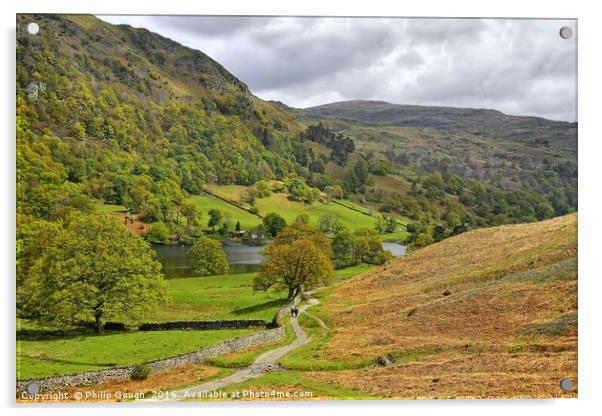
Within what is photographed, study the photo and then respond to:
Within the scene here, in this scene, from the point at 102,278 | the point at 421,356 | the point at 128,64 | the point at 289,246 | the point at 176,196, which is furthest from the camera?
the point at 128,64

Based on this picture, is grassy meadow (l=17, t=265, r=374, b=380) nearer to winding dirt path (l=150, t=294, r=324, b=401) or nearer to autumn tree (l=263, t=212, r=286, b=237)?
winding dirt path (l=150, t=294, r=324, b=401)

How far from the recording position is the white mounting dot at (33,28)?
57.5 feet

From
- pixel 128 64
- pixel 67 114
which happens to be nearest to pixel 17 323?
pixel 67 114

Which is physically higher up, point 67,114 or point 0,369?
point 67,114

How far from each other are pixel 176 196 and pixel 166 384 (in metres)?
11.3

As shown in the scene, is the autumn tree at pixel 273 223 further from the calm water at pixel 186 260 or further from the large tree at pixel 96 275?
the large tree at pixel 96 275

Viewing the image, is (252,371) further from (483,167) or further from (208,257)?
(483,167)

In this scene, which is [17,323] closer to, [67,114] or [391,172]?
[67,114]

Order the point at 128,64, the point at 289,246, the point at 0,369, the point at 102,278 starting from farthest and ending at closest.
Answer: the point at 128,64, the point at 289,246, the point at 102,278, the point at 0,369

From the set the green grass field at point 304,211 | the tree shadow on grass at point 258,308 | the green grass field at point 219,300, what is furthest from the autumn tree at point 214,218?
the tree shadow on grass at point 258,308

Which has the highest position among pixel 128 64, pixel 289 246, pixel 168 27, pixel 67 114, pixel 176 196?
pixel 128 64

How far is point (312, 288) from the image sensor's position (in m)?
21.8

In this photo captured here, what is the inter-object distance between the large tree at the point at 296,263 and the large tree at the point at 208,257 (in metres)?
1.83

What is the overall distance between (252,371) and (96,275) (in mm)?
7843
